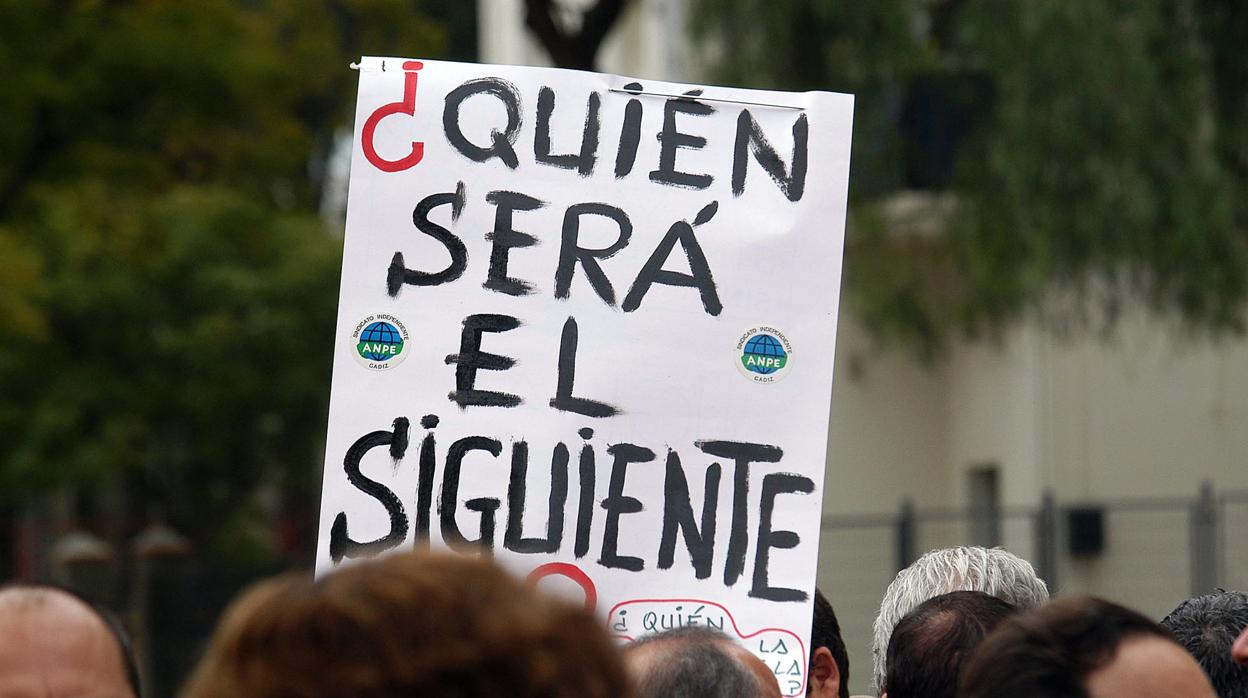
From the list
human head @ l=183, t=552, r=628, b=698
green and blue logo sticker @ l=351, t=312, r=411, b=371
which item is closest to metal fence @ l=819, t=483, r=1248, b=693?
green and blue logo sticker @ l=351, t=312, r=411, b=371

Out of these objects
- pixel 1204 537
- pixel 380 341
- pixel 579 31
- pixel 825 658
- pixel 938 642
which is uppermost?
pixel 579 31

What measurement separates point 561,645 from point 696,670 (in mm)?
1169

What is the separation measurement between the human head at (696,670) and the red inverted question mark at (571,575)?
0.60 m

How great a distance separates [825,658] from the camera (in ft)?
11.8

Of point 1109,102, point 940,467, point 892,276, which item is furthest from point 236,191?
point 1109,102

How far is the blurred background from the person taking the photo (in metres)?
9.90

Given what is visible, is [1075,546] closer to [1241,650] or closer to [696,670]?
[1241,650]

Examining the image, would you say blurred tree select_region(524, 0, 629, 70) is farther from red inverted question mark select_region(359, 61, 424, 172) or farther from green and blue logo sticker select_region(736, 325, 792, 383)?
green and blue logo sticker select_region(736, 325, 792, 383)

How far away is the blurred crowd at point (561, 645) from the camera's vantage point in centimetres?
152

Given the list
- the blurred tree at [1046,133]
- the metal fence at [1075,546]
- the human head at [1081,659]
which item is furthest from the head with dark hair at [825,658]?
the metal fence at [1075,546]

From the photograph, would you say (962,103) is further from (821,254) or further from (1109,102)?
(821,254)

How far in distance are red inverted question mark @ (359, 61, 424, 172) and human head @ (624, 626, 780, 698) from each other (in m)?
1.17

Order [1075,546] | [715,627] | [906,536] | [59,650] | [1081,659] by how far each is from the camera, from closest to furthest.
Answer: [1081,659] → [59,650] → [715,627] → [906,536] → [1075,546]

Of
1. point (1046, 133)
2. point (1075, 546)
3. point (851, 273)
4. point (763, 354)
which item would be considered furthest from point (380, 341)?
point (1075, 546)
